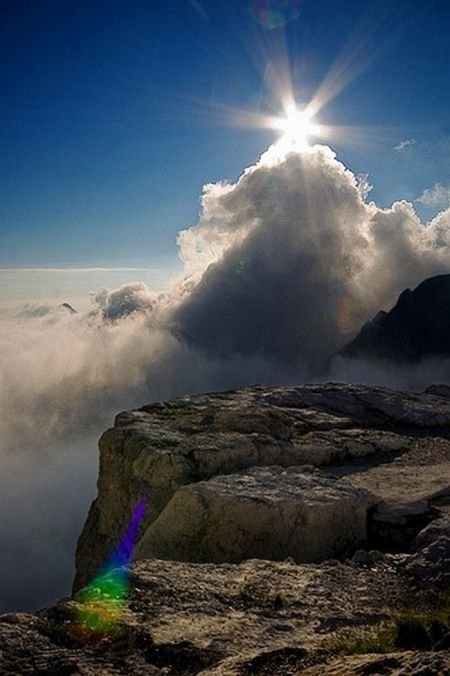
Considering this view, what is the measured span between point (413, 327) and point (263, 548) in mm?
149237

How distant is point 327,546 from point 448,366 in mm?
132778

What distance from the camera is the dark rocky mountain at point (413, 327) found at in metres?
147

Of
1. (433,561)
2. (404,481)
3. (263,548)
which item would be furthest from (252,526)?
(404,481)

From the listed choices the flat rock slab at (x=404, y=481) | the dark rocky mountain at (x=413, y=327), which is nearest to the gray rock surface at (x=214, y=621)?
the flat rock slab at (x=404, y=481)

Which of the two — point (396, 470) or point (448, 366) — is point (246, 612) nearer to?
point (396, 470)

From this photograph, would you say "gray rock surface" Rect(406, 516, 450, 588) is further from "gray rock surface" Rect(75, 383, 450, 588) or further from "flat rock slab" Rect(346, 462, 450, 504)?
"flat rock slab" Rect(346, 462, 450, 504)

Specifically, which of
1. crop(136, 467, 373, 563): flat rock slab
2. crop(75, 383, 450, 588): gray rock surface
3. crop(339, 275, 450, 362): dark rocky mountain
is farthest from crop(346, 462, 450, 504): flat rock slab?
crop(339, 275, 450, 362): dark rocky mountain

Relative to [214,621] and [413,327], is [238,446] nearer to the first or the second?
[214,621]

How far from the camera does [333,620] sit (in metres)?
7.85

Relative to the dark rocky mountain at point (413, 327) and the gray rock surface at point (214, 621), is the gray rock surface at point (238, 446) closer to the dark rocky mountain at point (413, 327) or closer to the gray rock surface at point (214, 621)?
the gray rock surface at point (214, 621)

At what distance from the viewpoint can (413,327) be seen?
151500 millimetres

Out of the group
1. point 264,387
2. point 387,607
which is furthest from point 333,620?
point 264,387

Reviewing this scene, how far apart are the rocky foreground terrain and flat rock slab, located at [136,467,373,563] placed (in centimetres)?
3

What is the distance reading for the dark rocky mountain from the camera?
14662cm
